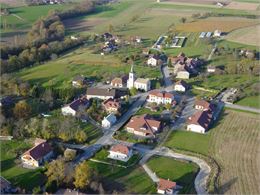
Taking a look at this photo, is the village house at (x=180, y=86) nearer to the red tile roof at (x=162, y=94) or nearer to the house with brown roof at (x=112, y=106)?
the red tile roof at (x=162, y=94)

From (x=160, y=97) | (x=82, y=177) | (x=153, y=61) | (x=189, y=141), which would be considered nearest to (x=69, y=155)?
(x=82, y=177)

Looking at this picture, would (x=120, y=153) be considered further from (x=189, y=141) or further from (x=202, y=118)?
(x=202, y=118)

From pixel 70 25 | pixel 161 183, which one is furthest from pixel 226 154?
pixel 70 25

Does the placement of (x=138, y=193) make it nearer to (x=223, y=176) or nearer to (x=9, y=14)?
(x=223, y=176)

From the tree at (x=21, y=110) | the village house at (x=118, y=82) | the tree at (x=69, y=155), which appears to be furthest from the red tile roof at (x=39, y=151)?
the village house at (x=118, y=82)

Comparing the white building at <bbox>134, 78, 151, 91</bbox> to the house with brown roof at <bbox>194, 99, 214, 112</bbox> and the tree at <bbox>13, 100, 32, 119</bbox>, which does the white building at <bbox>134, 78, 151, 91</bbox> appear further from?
the tree at <bbox>13, 100, 32, 119</bbox>

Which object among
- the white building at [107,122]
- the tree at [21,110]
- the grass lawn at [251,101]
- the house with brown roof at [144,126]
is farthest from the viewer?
the grass lawn at [251,101]

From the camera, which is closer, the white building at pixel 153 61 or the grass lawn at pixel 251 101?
the grass lawn at pixel 251 101

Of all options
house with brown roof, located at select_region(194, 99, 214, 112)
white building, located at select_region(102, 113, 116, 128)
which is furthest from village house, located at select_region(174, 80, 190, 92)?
white building, located at select_region(102, 113, 116, 128)
